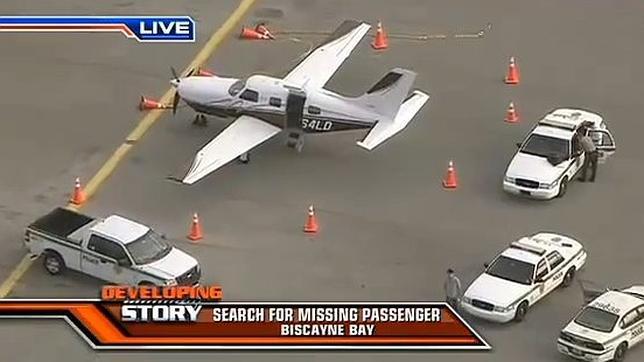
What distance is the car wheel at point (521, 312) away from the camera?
1278 inches

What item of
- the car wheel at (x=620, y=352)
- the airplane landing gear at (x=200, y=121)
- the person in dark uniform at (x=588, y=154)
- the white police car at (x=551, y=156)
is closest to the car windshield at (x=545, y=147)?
the white police car at (x=551, y=156)

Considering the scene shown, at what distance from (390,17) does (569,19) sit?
14.7ft

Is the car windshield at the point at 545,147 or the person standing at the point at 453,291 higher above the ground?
the car windshield at the point at 545,147

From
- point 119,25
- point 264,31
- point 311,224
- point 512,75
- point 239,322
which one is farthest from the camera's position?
point 119,25

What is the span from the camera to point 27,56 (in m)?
43.4

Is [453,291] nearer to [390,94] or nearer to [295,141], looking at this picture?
[390,94]

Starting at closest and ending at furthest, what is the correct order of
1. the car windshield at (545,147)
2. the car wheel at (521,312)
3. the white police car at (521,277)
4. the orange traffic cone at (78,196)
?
the white police car at (521,277)
the car wheel at (521,312)
the orange traffic cone at (78,196)
the car windshield at (545,147)

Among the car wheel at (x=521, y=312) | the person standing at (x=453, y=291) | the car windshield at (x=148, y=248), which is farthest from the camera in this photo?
the car windshield at (x=148, y=248)

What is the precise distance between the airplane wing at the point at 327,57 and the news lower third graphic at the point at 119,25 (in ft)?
13.9

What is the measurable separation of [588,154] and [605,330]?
7071mm

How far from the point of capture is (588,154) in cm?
3762

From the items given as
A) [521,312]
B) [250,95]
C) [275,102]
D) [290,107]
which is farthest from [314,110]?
[521,312]

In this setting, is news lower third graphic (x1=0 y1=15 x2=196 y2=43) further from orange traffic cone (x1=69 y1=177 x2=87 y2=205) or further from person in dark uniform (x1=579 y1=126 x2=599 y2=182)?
person in dark uniform (x1=579 y1=126 x2=599 y2=182)

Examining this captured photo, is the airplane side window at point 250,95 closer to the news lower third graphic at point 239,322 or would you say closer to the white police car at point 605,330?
the news lower third graphic at point 239,322
